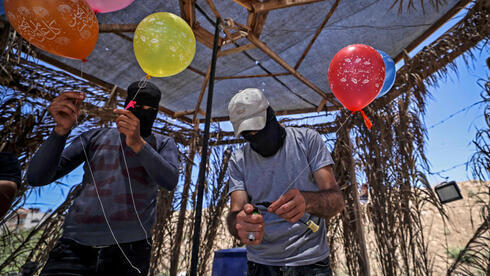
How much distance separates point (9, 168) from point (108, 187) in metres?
0.65

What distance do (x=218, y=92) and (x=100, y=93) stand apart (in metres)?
1.80

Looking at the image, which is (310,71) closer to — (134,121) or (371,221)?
(371,221)

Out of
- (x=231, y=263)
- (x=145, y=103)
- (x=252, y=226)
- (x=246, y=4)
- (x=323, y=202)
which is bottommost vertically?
(x=231, y=263)

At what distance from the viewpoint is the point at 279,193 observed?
50.1 inches

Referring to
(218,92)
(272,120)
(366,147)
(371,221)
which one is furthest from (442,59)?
(218,92)

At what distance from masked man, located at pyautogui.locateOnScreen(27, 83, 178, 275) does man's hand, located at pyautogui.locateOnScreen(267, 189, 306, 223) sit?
63 cm

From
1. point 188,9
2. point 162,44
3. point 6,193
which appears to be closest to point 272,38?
point 188,9

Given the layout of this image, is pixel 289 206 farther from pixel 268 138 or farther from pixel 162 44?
pixel 162 44

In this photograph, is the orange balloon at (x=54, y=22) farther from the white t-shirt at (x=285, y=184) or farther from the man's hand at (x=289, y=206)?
the man's hand at (x=289, y=206)

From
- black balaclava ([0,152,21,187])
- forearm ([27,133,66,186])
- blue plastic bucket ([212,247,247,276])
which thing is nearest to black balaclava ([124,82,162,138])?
forearm ([27,133,66,186])

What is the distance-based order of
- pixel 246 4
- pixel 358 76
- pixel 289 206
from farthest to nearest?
pixel 246 4 < pixel 358 76 < pixel 289 206

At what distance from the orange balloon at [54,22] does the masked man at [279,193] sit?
1.01 metres

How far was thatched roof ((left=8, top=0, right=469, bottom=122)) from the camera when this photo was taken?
3018 mm

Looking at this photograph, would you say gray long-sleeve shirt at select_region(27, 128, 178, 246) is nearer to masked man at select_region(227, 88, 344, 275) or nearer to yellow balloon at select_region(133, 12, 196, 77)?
masked man at select_region(227, 88, 344, 275)
